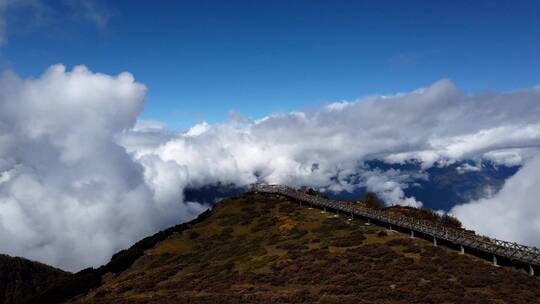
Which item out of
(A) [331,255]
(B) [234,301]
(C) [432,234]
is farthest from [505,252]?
(B) [234,301]

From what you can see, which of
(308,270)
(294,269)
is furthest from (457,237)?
(294,269)

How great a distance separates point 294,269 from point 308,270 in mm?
1964

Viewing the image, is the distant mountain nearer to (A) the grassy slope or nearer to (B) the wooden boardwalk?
(A) the grassy slope

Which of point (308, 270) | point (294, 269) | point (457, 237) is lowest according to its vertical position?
point (308, 270)

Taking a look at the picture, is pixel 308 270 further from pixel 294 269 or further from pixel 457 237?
pixel 457 237

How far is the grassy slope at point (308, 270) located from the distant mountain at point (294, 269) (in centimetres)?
11

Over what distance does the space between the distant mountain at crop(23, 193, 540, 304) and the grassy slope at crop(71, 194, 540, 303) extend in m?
0.11

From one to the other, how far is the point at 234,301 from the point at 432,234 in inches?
1262

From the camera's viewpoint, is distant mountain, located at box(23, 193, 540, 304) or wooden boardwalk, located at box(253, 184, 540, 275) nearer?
distant mountain, located at box(23, 193, 540, 304)

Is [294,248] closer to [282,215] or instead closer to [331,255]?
[331,255]

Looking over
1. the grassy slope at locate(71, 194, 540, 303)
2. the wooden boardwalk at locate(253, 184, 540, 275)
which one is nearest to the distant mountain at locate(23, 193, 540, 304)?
the grassy slope at locate(71, 194, 540, 303)

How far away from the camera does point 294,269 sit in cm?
4706

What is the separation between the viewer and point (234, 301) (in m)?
36.2

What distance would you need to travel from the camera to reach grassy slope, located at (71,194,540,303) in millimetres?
35844
